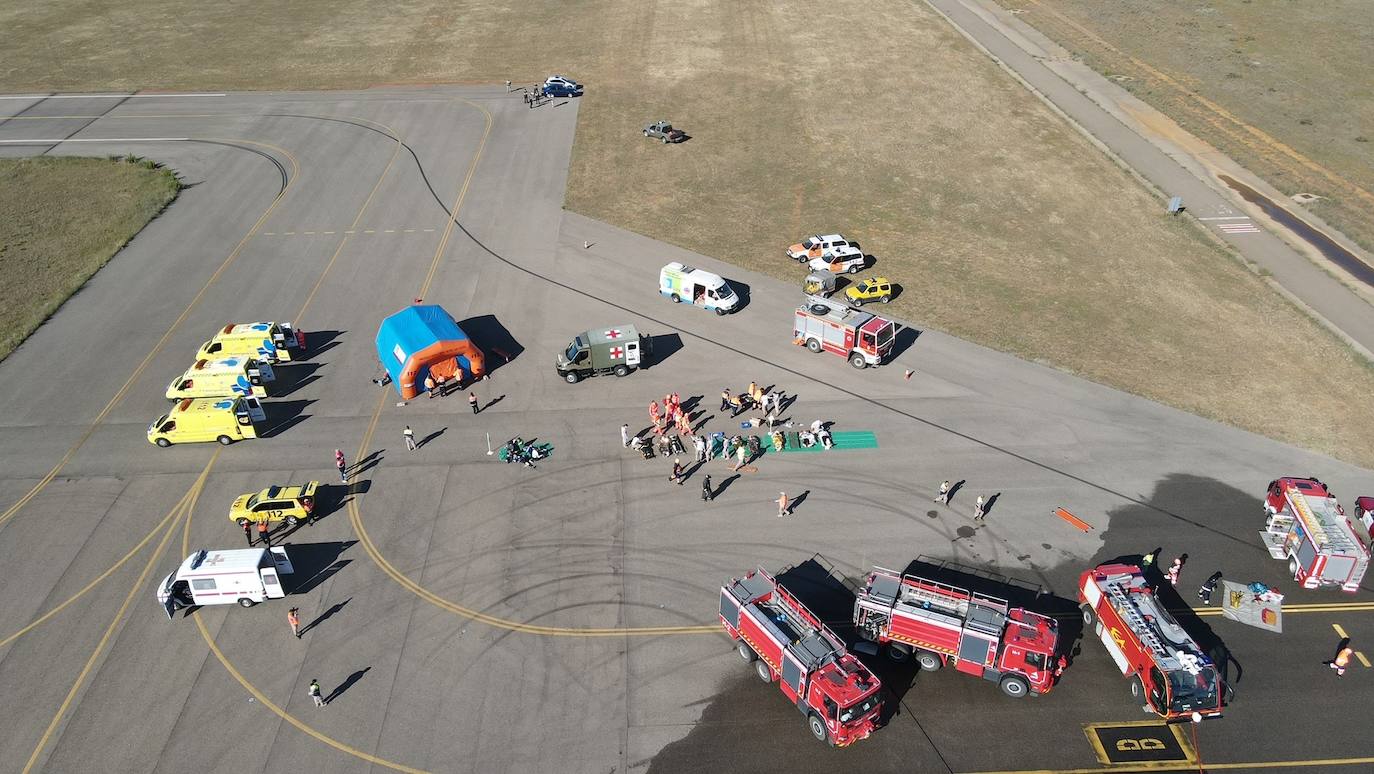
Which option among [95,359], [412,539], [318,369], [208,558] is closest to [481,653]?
[412,539]

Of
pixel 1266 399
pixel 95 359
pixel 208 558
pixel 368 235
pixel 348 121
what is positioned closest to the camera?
pixel 208 558

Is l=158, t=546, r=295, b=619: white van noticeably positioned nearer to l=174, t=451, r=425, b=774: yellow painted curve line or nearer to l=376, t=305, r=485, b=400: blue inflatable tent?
l=174, t=451, r=425, b=774: yellow painted curve line

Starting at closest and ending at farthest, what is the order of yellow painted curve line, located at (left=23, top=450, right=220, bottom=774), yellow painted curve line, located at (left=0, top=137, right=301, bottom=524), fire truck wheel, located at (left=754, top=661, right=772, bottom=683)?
yellow painted curve line, located at (left=23, top=450, right=220, bottom=774)
fire truck wheel, located at (left=754, top=661, right=772, bottom=683)
yellow painted curve line, located at (left=0, top=137, right=301, bottom=524)

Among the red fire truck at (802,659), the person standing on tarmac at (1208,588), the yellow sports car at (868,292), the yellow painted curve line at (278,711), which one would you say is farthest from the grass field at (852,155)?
the yellow painted curve line at (278,711)

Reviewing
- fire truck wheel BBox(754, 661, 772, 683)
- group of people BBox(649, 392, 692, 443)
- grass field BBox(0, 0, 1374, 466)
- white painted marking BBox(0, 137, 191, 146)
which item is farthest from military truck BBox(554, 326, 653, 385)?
white painted marking BBox(0, 137, 191, 146)

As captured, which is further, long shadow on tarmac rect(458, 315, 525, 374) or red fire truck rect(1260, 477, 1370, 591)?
long shadow on tarmac rect(458, 315, 525, 374)

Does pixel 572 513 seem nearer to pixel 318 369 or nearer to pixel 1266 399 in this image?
pixel 318 369
